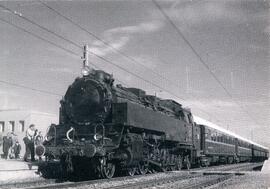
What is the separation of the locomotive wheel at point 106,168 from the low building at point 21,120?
21041 millimetres

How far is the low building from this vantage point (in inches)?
1228

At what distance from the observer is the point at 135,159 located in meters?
11.4

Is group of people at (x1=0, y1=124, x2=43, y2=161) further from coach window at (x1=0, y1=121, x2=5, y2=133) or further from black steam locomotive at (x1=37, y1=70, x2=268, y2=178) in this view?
coach window at (x1=0, y1=121, x2=5, y2=133)

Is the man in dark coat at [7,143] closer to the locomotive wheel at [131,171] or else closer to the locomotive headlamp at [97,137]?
the locomotive wheel at [131,171]

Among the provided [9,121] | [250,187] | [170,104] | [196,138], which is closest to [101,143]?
[250,187]

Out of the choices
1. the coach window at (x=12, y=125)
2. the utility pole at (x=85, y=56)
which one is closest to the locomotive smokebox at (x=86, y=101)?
the utility pole at (x=85, y=56)

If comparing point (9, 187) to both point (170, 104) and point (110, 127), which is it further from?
point (170, 104)

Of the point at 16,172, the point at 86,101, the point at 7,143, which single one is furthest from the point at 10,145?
the point at 86,101

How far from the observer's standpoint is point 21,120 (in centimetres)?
3191

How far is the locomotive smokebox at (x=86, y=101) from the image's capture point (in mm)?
11469

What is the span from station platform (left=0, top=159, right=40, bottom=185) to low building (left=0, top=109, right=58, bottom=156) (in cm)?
1958

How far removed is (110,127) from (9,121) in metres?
24.3

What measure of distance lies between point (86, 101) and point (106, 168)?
2282 millimetres

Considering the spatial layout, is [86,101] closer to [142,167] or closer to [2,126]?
[142,167]
